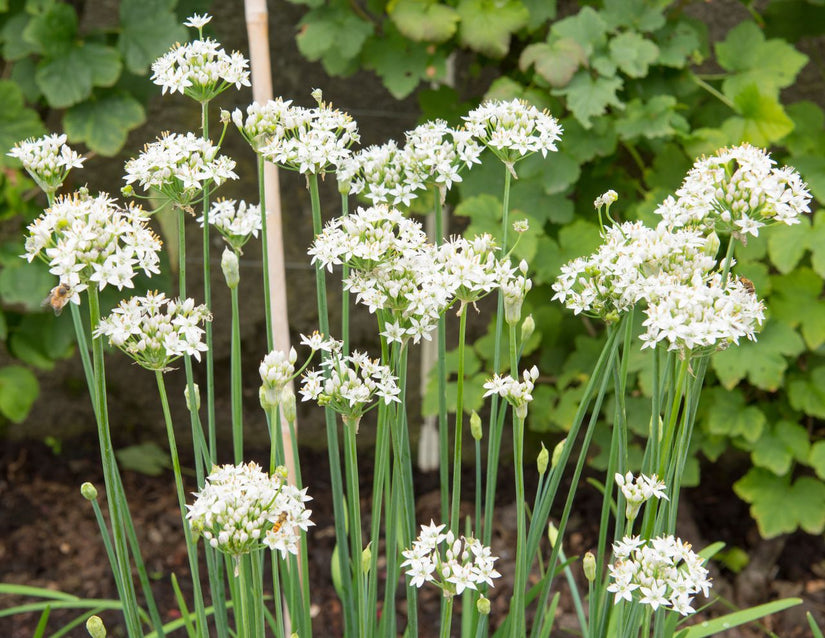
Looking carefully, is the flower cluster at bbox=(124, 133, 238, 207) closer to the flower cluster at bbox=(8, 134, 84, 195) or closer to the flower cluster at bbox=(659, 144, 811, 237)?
the flower cluster at bbox=(8, 134, 84, 195)

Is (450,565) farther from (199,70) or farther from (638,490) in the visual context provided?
(199,70)

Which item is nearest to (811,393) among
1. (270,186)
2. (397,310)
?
(270,186)

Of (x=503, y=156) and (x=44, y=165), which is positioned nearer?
(x=44, y=165)

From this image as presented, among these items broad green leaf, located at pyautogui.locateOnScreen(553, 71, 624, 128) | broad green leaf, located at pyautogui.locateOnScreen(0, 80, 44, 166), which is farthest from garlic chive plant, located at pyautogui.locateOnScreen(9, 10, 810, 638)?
broad green leaf, located at pyautogui.locateOnScreen(0, 80, 44, 166)

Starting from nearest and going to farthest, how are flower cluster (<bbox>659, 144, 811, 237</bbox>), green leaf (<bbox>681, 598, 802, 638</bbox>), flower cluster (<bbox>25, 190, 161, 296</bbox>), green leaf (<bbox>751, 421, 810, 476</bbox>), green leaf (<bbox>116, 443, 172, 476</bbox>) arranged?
flower cluster (<bbox>25, 190, 161, 296</bbox>), flower cluster (<bbox>659, 144, 811, 237</bbox>), green leaf (<bbox>681, 598, 802, 638</bbox>), green leaf (<bbox>751, 421, 810, 476</bbox>), green leaf (<bbox>116, 443, 172, 476</bbox>)

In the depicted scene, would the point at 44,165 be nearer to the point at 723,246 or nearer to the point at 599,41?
the point at 599,41

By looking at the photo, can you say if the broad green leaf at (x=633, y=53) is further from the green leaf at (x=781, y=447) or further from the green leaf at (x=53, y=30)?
the green leaf at (x=53, y=30)

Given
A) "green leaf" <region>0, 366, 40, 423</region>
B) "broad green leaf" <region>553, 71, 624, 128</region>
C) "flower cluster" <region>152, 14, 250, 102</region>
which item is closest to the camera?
"flower cluster" <region>152, 14, 250, 102</region>

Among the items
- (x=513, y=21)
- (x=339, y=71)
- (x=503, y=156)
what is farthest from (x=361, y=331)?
(x=503, y=156)

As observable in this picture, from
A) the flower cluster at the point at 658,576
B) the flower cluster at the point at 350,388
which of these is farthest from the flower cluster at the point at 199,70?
the flower cluster at the point at 658,576
